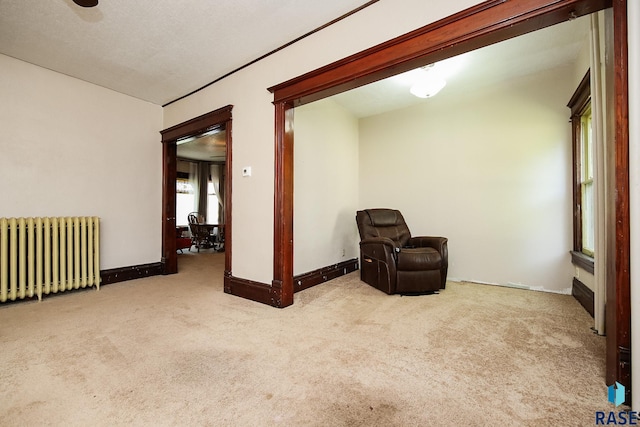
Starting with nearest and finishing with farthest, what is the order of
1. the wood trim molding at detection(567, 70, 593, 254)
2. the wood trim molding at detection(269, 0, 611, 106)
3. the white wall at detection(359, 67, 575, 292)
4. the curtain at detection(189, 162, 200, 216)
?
the wood trim molding at detection(269, 0, 611, 106) < the wood trim molding at detection(567, 70, 593, 254) < the white wall at detection(359, 67, 575, 292) < the curtain at detection(189, 162, 200, 216)

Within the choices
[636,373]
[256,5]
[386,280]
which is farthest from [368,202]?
[636,373]

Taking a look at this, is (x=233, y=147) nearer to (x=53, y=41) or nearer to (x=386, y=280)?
(x=53, y=41)

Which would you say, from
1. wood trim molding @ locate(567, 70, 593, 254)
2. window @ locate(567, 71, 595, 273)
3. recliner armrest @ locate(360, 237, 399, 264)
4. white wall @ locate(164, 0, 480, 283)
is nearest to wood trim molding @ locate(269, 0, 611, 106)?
white wall @ locate(164, 0, 480, 283)

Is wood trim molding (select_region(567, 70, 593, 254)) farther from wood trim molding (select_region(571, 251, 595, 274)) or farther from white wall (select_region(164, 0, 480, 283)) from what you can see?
white wall (select_region(164, 0, 480, 283))

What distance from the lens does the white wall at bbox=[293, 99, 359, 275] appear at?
3.55 m

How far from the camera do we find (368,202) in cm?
465

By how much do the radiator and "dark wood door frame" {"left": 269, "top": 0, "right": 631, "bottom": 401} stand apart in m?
2.35

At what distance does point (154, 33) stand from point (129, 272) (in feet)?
9.88

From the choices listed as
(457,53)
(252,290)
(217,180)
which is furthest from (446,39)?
(217,180)

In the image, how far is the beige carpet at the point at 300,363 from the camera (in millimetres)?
1265

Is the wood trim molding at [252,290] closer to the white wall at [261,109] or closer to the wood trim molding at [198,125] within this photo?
the white wall at [261,109]

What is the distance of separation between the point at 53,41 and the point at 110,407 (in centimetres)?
333

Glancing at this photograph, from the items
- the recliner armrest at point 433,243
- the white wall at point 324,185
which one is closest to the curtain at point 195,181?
the white wall at point 324,185

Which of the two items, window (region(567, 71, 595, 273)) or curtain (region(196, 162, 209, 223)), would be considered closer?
window (region(567, 71, 595, 273))
